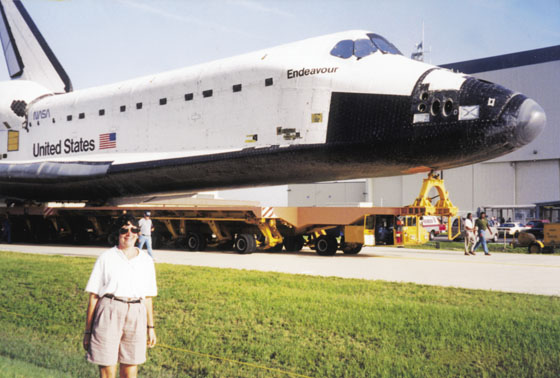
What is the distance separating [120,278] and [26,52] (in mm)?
10479

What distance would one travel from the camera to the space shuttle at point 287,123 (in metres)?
5.90

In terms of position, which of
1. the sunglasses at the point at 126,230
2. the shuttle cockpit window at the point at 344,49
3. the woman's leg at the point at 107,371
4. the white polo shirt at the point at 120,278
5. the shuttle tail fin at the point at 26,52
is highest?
the shuttle tail fin at the point at 26,52

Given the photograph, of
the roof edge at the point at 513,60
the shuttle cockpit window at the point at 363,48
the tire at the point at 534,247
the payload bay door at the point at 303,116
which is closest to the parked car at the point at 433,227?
the roof edge at the point at 513,60

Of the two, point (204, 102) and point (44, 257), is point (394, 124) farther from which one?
point (44, 257)

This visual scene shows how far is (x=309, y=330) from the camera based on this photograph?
14.8 ft

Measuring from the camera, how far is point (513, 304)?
5.68 metres

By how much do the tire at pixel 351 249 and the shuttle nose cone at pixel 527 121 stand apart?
7.24 metres

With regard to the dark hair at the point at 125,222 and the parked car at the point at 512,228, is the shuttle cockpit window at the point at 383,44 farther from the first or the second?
the parked car at the point at 512,228

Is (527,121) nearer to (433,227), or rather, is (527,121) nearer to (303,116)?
(303,116)

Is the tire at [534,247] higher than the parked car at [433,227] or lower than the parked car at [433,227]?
lower

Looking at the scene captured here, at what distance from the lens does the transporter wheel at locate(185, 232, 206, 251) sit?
13468mm

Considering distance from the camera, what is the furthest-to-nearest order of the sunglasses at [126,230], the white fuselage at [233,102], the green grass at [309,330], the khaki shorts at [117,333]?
the white fuselage at [233,102] → the green grass at [309,330] → the sunglasses at [126,230] → the khaki shorts at [117,333]

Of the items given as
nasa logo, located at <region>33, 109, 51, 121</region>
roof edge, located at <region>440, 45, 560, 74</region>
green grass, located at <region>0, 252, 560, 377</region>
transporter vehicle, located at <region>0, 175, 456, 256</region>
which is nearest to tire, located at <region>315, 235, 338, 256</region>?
transporter vehicle, located at <region>0, 175, 456, 256</region>

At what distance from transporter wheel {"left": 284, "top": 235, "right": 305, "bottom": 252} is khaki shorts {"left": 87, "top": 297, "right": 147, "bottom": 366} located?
35.1ft
